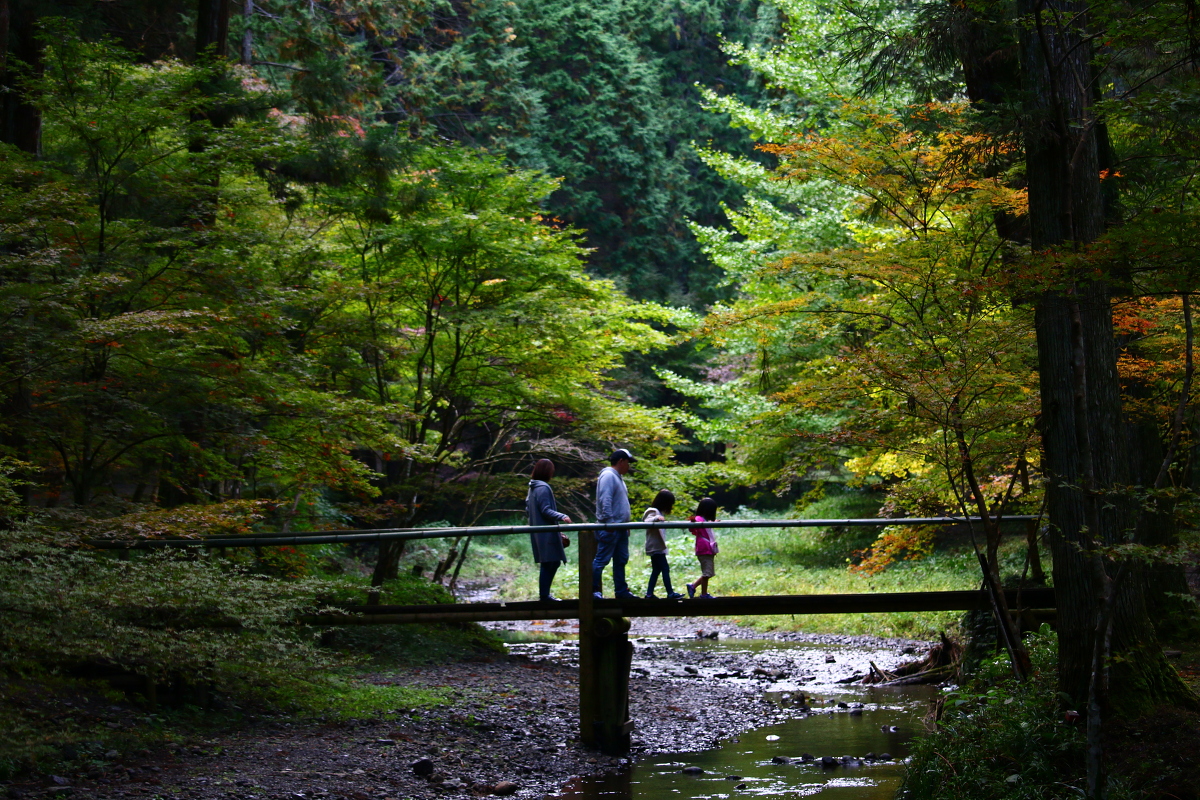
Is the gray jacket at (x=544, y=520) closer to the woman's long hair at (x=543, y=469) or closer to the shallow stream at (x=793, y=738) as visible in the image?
the woman's long hair at (x=543, y=469)

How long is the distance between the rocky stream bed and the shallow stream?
0.09m

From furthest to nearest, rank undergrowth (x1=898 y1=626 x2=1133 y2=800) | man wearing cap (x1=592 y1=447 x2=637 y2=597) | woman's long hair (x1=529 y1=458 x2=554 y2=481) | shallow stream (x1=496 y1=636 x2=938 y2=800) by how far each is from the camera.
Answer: woman's long hair (x1=529 y1=458 x2=554 y2=481) < man wearing cap (x1=592 y1=447 x2=637 y2=597) < shallow stream (x1=496 y1=636 x2=938 y2=800) < undergrowth (x1=898 y1=626 x2=1133 y2=800)

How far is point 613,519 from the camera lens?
8.47 m

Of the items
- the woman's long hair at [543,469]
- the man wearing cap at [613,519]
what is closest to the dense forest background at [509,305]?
the woman's long hair at [543,469]

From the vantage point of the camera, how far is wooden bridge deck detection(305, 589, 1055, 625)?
26.9 feet

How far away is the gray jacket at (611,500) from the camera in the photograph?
333 inches

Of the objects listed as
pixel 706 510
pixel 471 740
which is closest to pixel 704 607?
pixel 706 510

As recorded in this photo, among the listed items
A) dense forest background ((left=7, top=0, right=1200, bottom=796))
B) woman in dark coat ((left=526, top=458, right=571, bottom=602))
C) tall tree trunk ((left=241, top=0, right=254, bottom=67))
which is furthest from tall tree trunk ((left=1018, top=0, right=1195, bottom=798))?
tall tree trunk ((left=241, top=0, right=254, bottom=67))

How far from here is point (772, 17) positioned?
3116 centimetres

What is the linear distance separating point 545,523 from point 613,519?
678 mm

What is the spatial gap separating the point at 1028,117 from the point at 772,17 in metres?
27.5

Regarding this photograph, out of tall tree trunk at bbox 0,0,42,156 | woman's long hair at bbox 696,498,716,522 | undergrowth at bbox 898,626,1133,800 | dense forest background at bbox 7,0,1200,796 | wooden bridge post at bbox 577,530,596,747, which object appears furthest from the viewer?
woman's long hair at bbox 696,498,716,522

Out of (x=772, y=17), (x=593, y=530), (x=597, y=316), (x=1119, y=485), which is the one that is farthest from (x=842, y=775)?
(x=772, y=17)

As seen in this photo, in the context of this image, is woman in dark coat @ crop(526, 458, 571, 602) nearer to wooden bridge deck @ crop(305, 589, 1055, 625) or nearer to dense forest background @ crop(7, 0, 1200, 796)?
wooden bridge deck @ crop(305, 589, 1055, 625)
